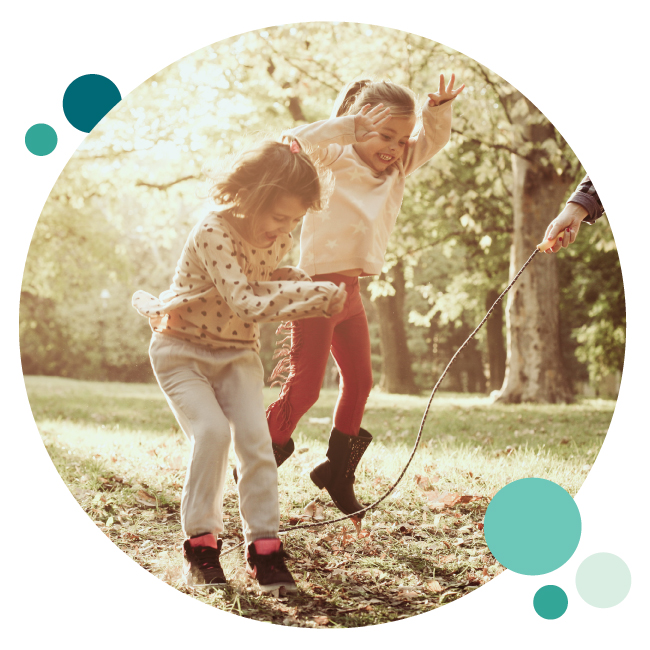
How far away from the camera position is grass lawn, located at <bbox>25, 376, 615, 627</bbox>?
91.0 inches

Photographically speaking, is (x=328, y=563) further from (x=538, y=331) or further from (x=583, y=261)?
(x=583, y=261)

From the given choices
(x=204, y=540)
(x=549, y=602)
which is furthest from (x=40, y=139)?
(x=549, y=602)

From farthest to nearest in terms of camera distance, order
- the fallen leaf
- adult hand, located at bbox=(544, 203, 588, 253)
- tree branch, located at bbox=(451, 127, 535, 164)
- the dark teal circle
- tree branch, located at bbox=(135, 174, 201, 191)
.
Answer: tree branch, located at bbox=(451, 127, 535, 164)
tree branch, located at bbox=(135, 174, 201, 191)
the fallen leaf
the dark teal circle
adult hand, located at bbox=(544, 203, 588, 253)

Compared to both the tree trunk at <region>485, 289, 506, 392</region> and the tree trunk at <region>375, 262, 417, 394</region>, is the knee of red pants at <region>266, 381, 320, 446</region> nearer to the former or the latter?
the tree trunk at <region>375, 262, 417, 394</region>

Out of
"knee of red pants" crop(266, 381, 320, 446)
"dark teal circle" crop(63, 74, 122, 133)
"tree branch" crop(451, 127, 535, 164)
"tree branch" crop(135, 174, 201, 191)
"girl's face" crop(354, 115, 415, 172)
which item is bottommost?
"knee of red pants" crop(266, 381, 320, 446)

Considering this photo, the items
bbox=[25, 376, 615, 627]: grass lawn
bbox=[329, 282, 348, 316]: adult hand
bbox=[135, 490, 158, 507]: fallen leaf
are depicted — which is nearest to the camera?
bbox=[329, 282, 348, 316]: adult hand

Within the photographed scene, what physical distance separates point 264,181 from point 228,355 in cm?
55

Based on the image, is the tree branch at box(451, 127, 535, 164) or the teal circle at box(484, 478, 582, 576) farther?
the tree branch at box(451, 127, 535, 164)

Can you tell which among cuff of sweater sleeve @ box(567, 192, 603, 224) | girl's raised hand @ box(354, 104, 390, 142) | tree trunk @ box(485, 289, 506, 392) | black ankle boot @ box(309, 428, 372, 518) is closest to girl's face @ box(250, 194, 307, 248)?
girl's raised hand @ box(354, 104, 390, 142)

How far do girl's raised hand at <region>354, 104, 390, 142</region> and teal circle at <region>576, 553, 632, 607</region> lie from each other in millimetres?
1685

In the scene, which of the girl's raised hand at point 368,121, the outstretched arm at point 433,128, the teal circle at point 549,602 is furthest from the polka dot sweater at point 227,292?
the teal circle at point 549,602

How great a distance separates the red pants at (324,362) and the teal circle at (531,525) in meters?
0.64

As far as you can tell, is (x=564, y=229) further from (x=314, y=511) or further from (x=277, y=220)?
(x=314, y=511)

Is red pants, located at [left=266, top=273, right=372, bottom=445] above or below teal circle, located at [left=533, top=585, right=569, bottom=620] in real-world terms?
above
